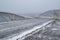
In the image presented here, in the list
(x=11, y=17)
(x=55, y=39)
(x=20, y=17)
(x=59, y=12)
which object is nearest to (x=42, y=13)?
(x=59, y=12)

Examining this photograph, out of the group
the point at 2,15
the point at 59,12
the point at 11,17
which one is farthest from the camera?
the point at 59,12

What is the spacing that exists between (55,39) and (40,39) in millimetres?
760

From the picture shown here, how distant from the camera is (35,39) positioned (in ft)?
21.0

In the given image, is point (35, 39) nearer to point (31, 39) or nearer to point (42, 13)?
point (31, 39)

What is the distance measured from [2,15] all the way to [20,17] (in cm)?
471

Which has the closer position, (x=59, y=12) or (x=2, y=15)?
(x=2, y=15)

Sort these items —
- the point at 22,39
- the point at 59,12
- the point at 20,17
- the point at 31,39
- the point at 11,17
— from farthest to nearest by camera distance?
1. the point at 59,12
2. the point at 20,17
3. the point at 11,17
4. the point at 31,39
5. the point at 22,39

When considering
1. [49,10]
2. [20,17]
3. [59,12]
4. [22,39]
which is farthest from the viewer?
[49,10]

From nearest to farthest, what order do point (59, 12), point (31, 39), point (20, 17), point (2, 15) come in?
point (31, 39) < point (2, 15) < point (20, 17) < point (59, 12)

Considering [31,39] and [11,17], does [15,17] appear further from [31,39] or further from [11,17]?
[31,39]

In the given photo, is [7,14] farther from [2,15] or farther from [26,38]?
[26,38]

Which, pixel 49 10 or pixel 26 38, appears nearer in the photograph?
pixel 26 38

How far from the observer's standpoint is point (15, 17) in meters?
21.6

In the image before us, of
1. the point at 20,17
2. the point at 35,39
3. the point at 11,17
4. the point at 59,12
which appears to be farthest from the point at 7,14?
the point at 35,39
